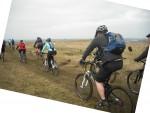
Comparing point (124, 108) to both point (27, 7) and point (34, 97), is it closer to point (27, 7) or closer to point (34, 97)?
point (34, 97)

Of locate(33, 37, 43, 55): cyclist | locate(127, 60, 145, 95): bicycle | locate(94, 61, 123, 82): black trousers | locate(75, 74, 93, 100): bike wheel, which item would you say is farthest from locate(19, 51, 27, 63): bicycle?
locate(127, 60, 145, 95): bicycle

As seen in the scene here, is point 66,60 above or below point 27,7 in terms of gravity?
below

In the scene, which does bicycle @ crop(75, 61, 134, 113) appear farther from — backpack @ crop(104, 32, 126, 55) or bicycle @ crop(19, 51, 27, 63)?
bicycle @ crop(19, 51, 27, 63)

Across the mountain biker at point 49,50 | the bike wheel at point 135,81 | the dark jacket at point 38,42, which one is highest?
the dark jacket at point 38,42

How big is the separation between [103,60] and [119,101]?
51 cm

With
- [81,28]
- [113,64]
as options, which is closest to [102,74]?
[113,64]

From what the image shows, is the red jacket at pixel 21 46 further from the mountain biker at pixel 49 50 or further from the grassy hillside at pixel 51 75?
the mountain biker at pixel 49 50

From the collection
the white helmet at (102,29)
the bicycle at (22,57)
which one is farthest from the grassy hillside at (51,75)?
the white helmet at (102,29)

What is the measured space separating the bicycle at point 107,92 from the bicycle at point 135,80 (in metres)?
0.10

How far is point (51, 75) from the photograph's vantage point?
19.2 feet

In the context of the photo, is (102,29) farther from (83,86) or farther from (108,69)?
(83,86)

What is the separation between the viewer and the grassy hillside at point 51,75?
5.81m

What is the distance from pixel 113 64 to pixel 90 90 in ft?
1.35

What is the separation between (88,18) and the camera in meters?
5.83
